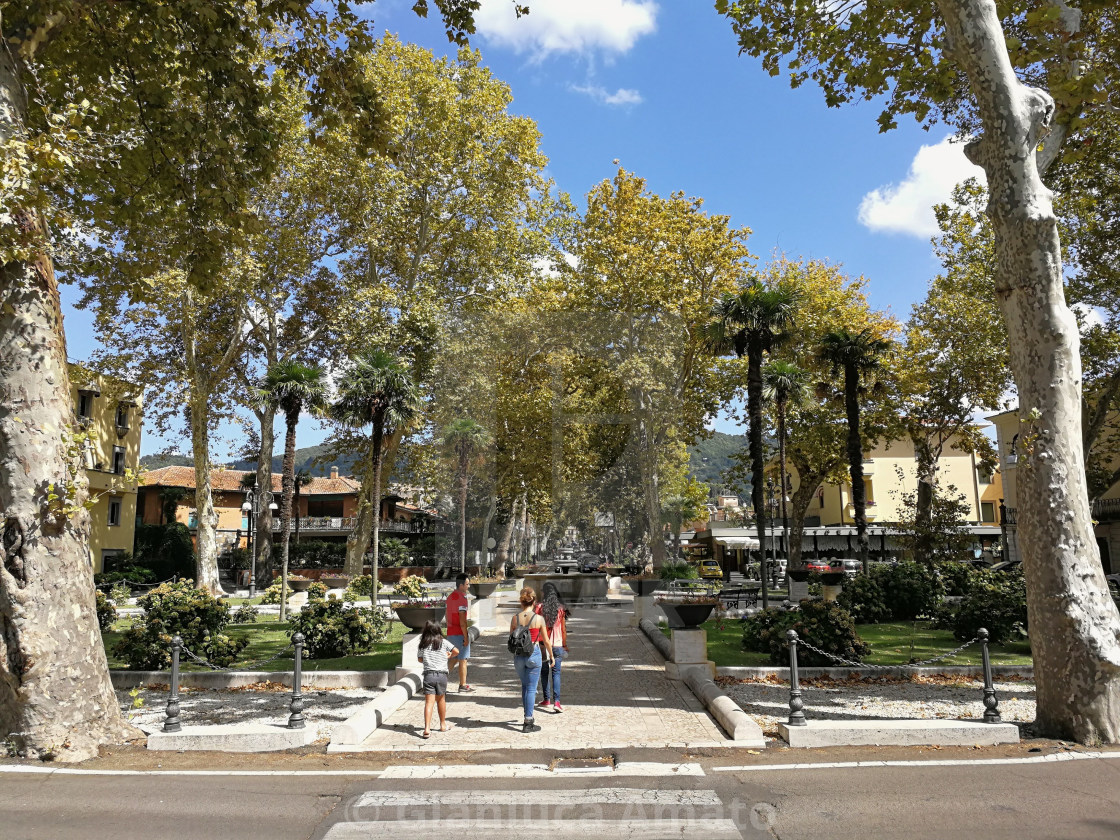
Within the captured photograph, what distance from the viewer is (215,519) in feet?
99.2

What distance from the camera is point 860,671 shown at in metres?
11.6

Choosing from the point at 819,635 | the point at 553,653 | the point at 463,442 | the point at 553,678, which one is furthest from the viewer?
the point at 463,442

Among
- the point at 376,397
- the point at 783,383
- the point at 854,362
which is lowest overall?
the point at 376,397

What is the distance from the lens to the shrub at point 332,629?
13164mm

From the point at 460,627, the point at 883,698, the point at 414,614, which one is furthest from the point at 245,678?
the point at 883,698

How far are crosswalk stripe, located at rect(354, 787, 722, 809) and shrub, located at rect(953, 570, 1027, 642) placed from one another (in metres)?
10.1

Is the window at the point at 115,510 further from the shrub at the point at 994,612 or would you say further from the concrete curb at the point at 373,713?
the shrub at the point at 994,612

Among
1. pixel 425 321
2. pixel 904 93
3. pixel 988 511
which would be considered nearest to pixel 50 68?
pixel 904 93

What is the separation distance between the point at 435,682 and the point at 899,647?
980 centimetres

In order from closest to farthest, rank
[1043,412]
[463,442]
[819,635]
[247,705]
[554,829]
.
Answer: [554,829], [1043,412], [247,705], [819,635], [463,442]

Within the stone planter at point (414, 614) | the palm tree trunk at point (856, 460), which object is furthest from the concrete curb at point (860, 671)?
the palm tree trunk at point (856, 460)

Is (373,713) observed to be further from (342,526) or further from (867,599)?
(342,526)

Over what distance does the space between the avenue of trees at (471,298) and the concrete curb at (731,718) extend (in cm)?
311

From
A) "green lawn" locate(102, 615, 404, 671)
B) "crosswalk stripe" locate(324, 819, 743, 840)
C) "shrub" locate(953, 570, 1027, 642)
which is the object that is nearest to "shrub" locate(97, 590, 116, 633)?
"green lawn" locate(102, 615, 404, 671)
